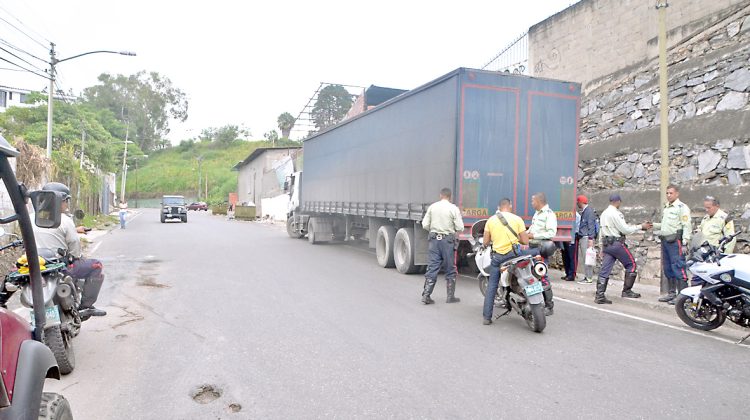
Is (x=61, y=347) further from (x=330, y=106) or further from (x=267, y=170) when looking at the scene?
(x=330, y=106)

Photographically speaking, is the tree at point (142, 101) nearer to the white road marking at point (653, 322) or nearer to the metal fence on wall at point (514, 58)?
the metal fence on wall at point (514, 58)

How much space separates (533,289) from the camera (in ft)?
20.8

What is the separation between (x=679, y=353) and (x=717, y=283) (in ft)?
4.23

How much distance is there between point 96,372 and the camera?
4.99 meters

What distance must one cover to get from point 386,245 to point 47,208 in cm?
1012

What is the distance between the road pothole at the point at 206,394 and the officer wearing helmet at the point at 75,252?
1.82 m

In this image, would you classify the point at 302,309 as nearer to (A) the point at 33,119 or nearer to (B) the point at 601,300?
(B) the point at 601,300

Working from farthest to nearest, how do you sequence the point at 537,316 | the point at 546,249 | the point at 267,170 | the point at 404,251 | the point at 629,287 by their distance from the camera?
the point at 267,170 → the point at 404,251 → the point at 629,287 → the point at 546,249 → the point at 537,316

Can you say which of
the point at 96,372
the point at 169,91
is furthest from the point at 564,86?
the point at 169,91

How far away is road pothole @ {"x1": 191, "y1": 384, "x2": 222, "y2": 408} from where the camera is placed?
168 inches

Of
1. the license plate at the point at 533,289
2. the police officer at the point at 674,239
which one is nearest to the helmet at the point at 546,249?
the license plate at the point at 533,289

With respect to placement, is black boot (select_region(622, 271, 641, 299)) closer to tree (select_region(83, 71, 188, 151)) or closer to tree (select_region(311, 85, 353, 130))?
tree (select_region(311, 85, 353, 130))

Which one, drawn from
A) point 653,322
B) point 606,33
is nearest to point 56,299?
point 653,322

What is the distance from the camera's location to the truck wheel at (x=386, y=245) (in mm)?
12391
